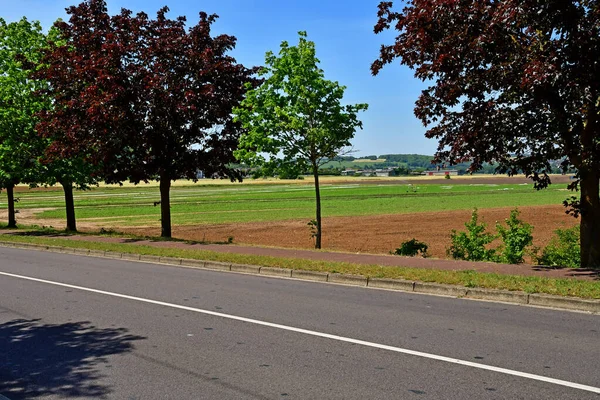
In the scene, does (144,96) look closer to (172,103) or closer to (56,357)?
(172,103)

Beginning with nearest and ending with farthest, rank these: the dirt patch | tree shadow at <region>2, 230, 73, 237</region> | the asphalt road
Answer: the asphalt road
the dirt patch
tree shadow at <region>2, 230, 73, 237</region>

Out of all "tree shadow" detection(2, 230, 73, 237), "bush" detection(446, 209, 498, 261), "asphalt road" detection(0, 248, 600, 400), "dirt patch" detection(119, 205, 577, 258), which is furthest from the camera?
"tree shadow" detection(2, 230, 73, 237)

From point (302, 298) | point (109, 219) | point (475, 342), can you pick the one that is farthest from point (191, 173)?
point (109, 219)

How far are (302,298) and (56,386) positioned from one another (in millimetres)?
5192

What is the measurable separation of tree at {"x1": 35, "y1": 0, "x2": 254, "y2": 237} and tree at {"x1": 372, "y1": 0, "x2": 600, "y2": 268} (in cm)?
901

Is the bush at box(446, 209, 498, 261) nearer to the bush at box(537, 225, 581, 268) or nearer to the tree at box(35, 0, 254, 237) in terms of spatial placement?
the bush at box(537, 225, 581, 268)

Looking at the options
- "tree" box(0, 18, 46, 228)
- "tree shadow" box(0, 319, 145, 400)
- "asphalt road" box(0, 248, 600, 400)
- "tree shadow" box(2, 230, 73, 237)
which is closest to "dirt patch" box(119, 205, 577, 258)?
"tree shadow" box(2, 230, 73, 237)

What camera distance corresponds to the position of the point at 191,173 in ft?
74.1

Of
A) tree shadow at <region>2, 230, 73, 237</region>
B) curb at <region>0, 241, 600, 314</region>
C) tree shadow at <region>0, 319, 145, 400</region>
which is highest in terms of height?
tree shadow at <region>0, 319, 145, 400</region>

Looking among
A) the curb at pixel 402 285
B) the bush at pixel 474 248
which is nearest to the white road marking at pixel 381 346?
the curb at pixel 402 285

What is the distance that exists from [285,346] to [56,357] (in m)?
2.55

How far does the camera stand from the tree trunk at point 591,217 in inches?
526

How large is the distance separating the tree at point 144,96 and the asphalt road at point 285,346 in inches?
436

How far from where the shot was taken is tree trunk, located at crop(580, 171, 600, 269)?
13359mm
